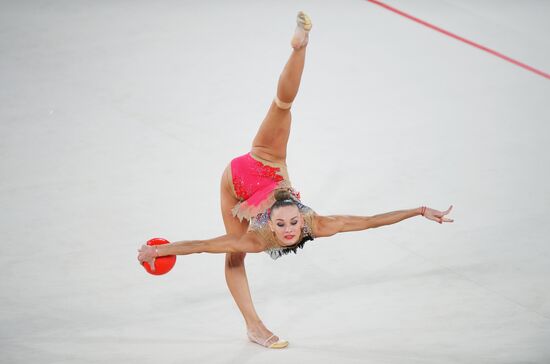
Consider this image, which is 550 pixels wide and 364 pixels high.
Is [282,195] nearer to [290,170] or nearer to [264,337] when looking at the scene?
[264,337]

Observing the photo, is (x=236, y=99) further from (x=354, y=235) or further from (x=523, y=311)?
(x=523, y=311)

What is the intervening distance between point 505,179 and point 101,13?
4.37 metres

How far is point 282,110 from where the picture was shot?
14.4ft

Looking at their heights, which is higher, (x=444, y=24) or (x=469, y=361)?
(x=444, y=24)

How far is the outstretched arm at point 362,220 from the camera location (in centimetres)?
411

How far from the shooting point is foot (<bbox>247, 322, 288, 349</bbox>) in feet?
14.1

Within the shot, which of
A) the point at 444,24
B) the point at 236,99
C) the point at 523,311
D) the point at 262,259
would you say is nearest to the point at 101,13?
the point at 236,99

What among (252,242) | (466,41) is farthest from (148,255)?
(466,41)

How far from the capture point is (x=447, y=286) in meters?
4.96

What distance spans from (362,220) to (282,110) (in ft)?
2.27

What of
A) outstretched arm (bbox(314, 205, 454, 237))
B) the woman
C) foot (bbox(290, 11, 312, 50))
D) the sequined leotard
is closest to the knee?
the woman

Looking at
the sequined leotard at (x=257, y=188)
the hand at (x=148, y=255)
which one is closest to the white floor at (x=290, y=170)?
the hand at (x=148, y=255)

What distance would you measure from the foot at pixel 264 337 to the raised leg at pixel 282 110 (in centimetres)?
83

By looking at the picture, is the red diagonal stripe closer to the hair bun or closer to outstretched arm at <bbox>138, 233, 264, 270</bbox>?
the hair bun
